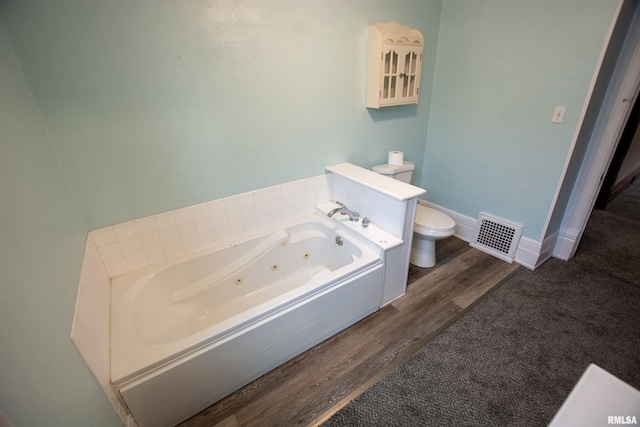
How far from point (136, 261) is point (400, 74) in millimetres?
2177

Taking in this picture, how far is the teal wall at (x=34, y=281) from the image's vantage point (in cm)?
64

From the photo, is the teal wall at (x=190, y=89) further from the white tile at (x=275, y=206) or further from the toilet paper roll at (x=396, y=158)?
the toilet paper roll at (x=396, y=158)

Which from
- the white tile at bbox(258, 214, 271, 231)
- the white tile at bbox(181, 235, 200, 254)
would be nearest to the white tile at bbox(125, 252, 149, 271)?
the white tile at bbox(181, 235, 200, 254)

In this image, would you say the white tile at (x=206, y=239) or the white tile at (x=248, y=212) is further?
the white tile at (x=248, y=212)

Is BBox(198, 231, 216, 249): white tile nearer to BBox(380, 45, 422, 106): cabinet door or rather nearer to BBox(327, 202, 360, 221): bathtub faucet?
BBox(327, 202, 360, 221): bathtub faucet

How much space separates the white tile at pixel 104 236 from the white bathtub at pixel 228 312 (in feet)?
0.75

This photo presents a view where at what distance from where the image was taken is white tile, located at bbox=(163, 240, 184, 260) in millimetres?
1758

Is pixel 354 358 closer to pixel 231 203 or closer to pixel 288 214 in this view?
pixel 288 214

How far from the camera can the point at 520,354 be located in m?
1.61

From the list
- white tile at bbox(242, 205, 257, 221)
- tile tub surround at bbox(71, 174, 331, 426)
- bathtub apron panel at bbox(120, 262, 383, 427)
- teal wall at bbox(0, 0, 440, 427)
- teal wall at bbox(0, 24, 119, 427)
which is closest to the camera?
teal wall at bbox(0, 24, 119, 427)

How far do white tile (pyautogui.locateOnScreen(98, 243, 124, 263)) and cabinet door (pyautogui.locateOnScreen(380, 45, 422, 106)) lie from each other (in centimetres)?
196

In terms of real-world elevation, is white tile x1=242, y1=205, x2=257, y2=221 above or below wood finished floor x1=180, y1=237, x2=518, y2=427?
above

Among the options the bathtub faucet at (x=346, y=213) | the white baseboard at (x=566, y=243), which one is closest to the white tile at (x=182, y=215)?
the bathtub faucet at (x=346, y=213)

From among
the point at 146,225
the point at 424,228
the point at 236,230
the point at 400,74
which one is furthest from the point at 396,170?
the point at 146,225
